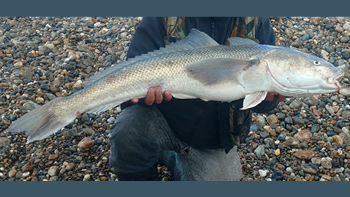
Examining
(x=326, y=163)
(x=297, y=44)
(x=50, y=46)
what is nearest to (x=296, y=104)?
(x=326, y=163)

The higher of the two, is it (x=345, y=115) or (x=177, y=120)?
(x=177, y=120)

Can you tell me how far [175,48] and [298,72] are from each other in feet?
3.07

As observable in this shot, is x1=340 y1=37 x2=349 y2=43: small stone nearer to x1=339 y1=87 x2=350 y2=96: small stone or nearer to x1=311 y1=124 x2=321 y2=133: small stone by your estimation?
x1=339 y1=87 x2=350 y2=96: small stone

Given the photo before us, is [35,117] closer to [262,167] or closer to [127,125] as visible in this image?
[127,125]

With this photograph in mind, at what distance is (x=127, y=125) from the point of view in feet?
13.0

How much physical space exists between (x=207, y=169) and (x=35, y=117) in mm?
1829

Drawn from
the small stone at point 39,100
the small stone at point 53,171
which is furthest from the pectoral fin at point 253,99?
the small stone at point 39,100

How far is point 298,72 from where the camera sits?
11.1 ft

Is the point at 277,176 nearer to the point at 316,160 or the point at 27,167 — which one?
the point at 316,160

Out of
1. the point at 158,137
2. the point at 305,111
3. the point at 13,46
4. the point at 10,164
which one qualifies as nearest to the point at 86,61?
the point at 13,46

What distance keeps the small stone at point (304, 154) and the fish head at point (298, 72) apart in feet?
5.02

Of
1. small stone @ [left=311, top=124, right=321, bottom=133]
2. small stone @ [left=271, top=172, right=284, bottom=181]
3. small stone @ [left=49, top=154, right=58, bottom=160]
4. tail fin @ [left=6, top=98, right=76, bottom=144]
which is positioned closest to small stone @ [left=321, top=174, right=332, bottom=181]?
small stone @ [left=271, top=172, right=284, bottom=181]

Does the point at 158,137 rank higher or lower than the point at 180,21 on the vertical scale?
lower

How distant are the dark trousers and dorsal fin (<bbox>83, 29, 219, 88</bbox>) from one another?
1.93ft
